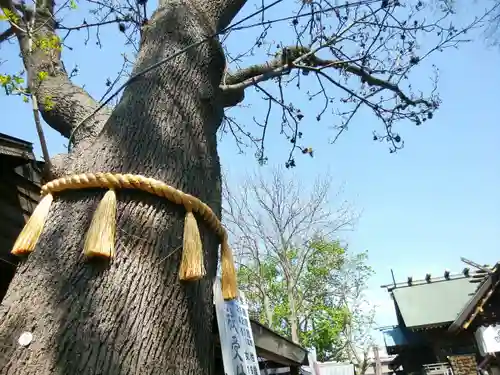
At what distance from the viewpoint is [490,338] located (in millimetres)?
8797

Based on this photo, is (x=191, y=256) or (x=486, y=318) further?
(x=486, y=318)

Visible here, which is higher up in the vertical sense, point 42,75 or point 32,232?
point 42,75

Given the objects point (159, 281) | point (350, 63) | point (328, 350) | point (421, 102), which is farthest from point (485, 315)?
point (328, 350)

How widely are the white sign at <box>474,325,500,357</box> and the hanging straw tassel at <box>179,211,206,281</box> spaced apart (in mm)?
9480

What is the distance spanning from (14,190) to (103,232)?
11.0 feet

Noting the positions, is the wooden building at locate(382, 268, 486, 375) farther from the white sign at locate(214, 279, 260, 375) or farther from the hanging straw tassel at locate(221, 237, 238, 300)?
the hanging straw tassel at locate(221, 237, 238, 300)

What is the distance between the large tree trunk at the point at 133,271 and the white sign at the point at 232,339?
0.37 meters

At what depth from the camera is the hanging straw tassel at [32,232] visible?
4.65 feet

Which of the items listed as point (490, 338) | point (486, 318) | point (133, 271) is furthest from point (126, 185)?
point (486, 318)

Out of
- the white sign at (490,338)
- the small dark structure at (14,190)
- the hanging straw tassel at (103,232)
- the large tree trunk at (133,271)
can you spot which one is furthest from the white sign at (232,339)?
the white sign at (490,338)

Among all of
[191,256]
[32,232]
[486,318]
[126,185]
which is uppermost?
[486,318]

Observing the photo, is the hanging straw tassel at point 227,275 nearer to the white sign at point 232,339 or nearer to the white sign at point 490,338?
the white sign at point 232,339

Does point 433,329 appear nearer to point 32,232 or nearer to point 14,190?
point 14,190

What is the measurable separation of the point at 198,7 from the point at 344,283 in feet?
60.3
